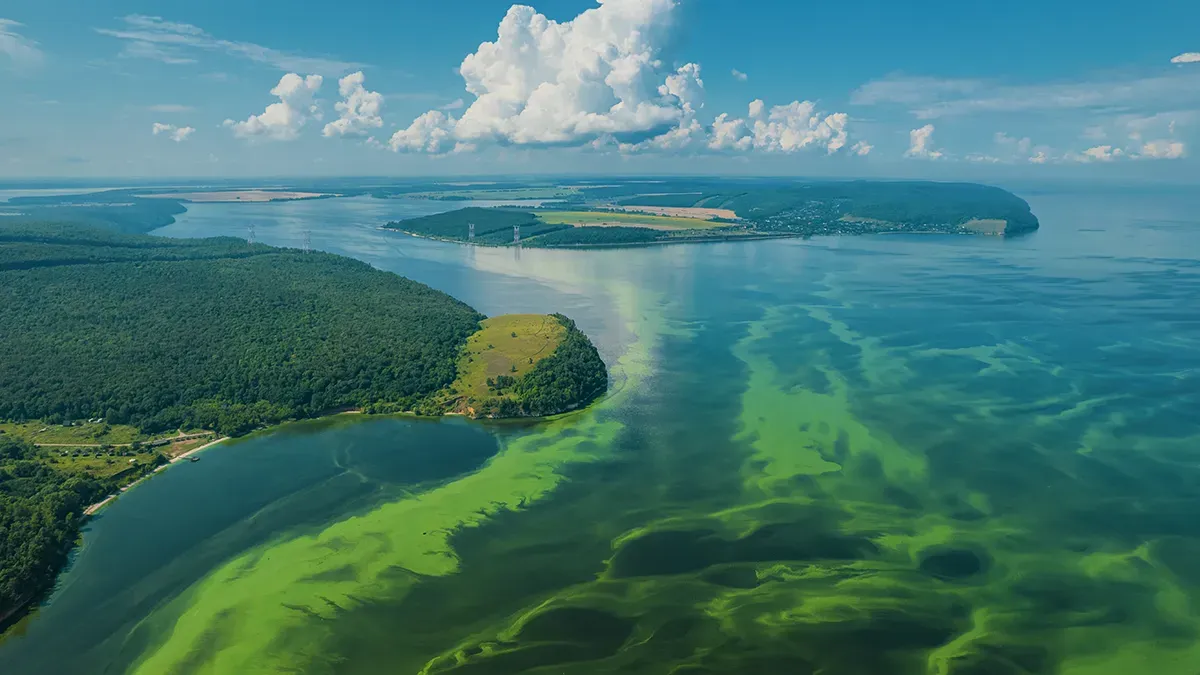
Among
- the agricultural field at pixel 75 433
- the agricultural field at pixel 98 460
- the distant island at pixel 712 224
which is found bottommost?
the agricultural field at pixel 98 460

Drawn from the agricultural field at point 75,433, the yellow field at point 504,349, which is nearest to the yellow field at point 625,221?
the yellow field at point 504,349

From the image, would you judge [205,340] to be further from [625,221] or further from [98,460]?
[625,221]

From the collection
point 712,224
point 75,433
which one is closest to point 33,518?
point 75,433

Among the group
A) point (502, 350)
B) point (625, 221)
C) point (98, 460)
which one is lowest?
point (98, 460)

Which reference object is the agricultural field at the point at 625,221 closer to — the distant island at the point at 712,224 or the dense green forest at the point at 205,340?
the distant island at the point at 712,224

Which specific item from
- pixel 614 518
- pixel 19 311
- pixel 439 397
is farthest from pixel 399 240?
pixel 614 518

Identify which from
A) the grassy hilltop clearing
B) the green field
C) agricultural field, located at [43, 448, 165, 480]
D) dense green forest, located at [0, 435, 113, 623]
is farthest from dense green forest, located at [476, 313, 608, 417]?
dense green forest, located at [0, 435, 113, 623]
